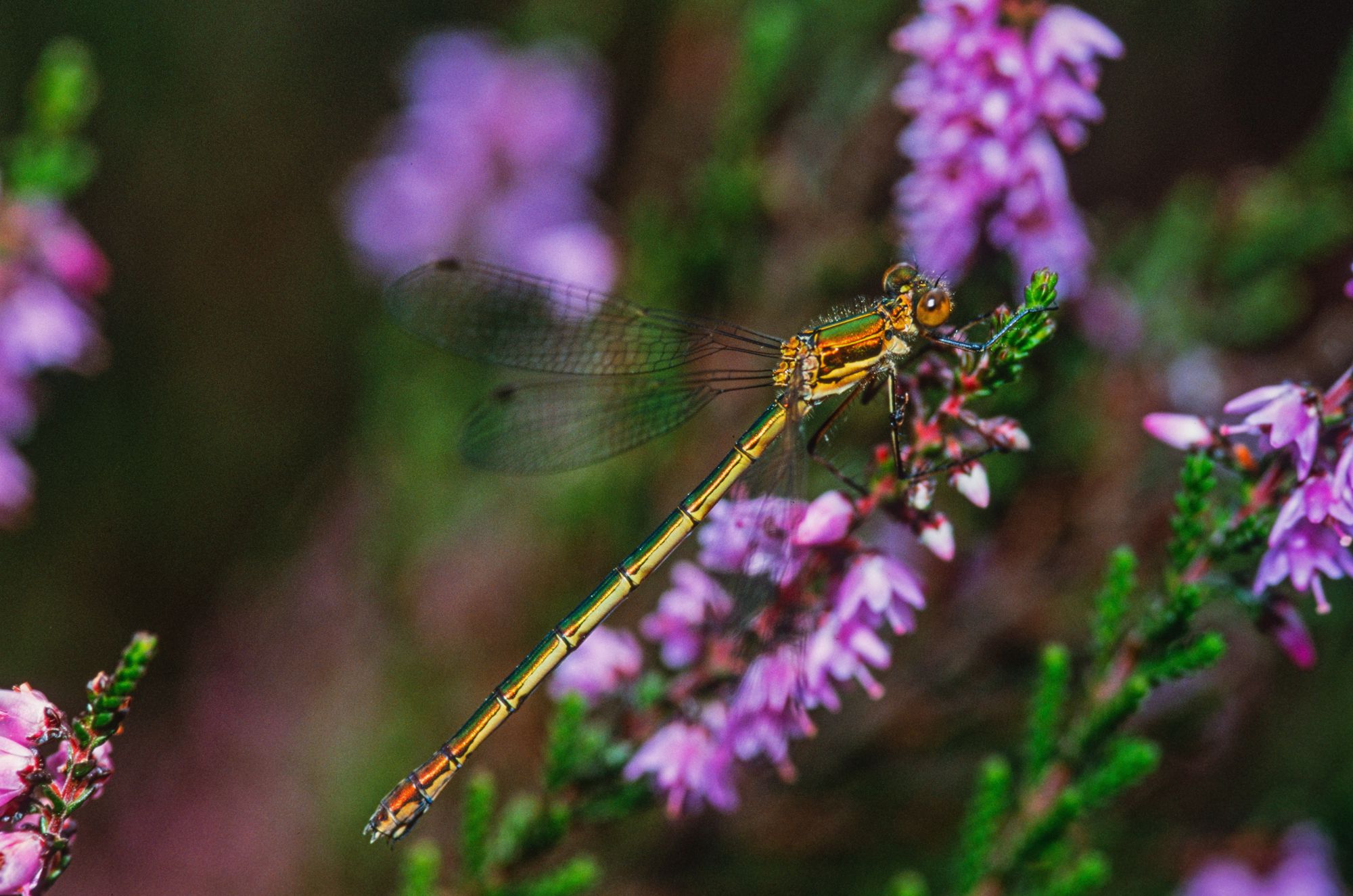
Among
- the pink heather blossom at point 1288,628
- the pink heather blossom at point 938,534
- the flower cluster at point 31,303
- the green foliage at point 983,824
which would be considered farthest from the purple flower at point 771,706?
the flower cluster at point 31,303

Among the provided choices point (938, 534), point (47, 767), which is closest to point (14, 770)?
point (47, 767)

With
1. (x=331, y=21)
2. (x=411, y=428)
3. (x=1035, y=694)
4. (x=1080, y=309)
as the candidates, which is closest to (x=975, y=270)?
(x=1080, y=309)

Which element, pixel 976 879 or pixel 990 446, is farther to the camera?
pixel 976 879

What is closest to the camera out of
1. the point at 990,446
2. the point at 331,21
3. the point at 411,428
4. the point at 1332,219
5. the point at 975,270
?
the point at 990,446

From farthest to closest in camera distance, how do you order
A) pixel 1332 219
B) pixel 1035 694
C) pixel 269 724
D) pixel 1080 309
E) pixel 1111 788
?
1. pixel 269 724
2. pixel 1332 219
3. pixel 1080 309
4. pixel 1035 694
5. pixel 1111 788

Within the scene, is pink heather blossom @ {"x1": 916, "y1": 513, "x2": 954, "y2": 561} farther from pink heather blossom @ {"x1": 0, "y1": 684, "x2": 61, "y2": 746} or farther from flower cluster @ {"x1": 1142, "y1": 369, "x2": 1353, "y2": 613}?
pink heather blossom @ {"x1": 0, "y1": 684, "x2": 61, "y2": 746}

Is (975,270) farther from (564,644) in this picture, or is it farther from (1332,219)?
(1332,219)

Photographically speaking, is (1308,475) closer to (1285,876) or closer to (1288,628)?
(1288,628)

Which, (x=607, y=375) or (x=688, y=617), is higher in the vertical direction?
(x=607, y=375)
